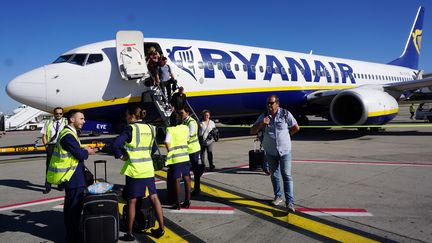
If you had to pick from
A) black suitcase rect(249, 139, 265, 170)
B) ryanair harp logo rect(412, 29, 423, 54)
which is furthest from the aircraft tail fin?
black suitcase rect(249, 139, 265, 170)

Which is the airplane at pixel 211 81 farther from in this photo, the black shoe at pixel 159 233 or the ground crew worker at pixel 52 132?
the black shoe at pixel 159 233

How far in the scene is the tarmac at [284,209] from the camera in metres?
3.80

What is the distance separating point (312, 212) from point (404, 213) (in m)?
1.25

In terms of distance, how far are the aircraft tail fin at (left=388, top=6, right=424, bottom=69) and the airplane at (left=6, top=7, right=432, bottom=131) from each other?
11.4 m

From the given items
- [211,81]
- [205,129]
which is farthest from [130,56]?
[205,129]

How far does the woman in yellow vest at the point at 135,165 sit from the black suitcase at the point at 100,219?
0.25m

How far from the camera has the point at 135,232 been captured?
4.04 m

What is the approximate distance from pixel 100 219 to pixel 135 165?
2.29 feet

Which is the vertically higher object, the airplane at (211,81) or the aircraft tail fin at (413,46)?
the aircraft tail fin at (413,46)

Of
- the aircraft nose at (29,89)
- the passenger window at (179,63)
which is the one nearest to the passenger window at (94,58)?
the aircraft nose at (29,89)

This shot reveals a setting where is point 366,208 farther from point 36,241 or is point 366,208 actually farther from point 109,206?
point 36,241

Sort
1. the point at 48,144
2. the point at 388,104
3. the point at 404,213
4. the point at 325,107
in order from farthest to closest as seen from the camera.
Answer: the point at 325,107 < the point at 388,104 < the point at 48,144 < the point at 404,213

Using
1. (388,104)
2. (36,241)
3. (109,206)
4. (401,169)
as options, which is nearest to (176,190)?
(109,206)

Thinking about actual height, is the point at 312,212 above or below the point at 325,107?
below
